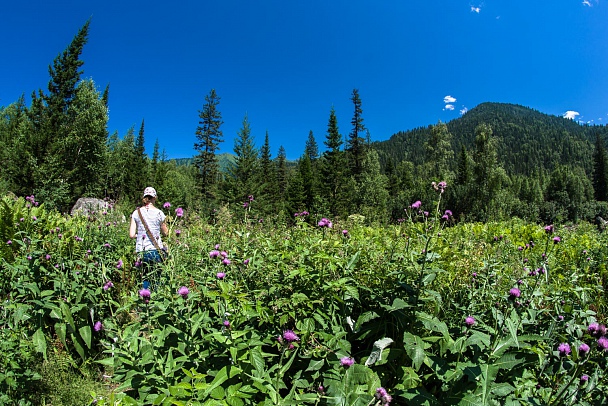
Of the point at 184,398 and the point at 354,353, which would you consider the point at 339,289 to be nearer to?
the point at 354,353

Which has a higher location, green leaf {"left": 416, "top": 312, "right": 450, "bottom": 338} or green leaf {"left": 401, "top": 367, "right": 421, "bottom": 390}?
green leaf {"left": 416, "top": 312, "right": 450, "bottom": 338}

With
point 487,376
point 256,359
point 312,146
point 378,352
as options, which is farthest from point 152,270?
point 312,146

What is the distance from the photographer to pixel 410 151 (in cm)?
15212

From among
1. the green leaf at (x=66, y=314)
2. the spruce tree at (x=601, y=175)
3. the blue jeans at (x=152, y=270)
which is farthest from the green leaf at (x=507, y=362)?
the spruce tree at (x=601, y=175)

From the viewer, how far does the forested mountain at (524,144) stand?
128 meters

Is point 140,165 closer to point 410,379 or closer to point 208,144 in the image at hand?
point 208,144

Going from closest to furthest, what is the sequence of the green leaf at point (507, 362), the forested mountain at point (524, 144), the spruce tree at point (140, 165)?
1. the green leaf at point (507, 362)
2. the spruce tree at point (140, 165)
3. the forested mountain at point (524, 144)

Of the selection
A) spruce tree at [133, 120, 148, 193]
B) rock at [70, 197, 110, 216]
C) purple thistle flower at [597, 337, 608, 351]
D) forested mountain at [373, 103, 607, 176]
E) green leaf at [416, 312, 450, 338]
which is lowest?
purple thistle flower at [597, 337, 608, 351]

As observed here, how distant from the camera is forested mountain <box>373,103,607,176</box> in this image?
128 metres

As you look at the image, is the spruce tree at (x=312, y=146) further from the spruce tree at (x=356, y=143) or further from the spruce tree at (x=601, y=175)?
the spruce tree at (x=601, y=175)

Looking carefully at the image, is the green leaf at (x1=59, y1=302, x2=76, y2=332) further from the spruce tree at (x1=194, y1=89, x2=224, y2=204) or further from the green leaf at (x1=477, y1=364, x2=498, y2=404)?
the spruce tree at (x1=194, y1=89, x2=224, y2=204)

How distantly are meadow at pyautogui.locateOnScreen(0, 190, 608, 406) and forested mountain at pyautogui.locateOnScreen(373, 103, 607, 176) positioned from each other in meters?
114

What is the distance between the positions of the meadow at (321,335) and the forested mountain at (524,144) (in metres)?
114

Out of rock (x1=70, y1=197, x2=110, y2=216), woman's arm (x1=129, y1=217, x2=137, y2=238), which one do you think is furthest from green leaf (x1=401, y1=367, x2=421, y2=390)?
rock (x1=70, y1=197, x2=110, y2=216)
